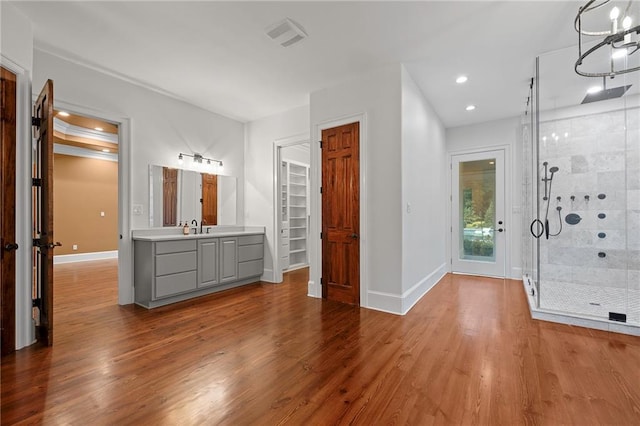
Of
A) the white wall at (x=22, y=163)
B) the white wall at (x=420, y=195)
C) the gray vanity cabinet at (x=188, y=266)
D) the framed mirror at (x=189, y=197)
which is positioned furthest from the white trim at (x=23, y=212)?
the white wall at (x=420, y=195)

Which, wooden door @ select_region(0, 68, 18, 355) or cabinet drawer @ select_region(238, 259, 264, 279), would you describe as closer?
wooden door @ select_region(0, 68, 18, 355)

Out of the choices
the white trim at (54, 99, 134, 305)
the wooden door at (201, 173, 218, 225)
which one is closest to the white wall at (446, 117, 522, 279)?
the wooden door at (201, 173, 218, 225)

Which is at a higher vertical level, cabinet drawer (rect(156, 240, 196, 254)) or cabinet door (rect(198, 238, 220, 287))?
cabinet drawer (rect(156, 240, 196, 254))

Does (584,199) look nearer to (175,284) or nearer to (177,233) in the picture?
(175,284)

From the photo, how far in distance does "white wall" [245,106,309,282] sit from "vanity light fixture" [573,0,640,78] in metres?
3.42

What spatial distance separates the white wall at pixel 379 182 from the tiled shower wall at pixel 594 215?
183cm

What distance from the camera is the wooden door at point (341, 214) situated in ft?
12.4

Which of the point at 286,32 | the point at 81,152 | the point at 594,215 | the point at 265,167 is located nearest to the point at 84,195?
the point at 81,152

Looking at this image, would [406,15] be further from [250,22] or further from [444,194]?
[444,194]

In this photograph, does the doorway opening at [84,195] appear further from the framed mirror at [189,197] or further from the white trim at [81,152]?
the framed mirror at [189,197]

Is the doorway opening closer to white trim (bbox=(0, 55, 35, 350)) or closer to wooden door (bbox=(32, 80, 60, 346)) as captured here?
wooden door (bbox=(32, 80, 60, 346))

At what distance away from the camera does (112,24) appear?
9.00 ft

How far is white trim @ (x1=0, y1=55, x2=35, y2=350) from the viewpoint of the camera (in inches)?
100

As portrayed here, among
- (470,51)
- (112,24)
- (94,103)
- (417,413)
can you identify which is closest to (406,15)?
(470,51)
